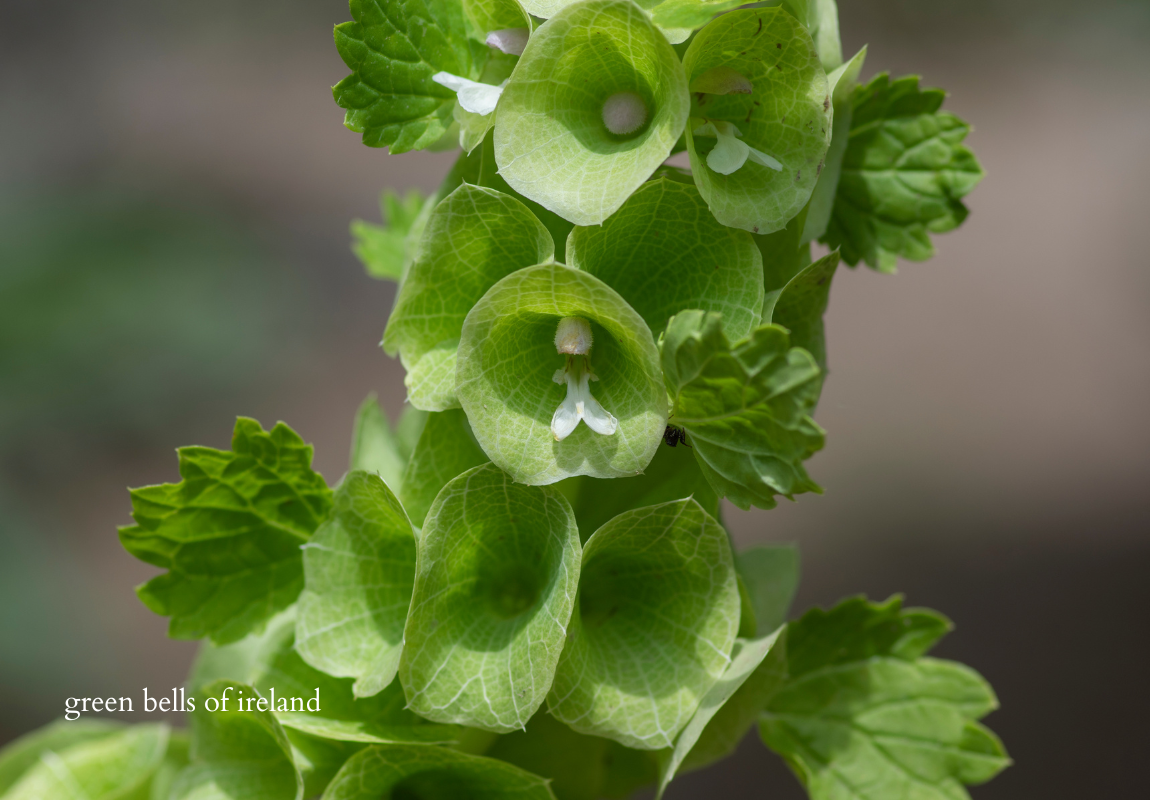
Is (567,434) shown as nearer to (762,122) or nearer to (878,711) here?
(762,122)

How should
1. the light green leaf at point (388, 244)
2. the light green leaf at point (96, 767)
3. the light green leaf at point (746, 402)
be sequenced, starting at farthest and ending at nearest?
1. the light green leaf at point (388, 244)
2. the light green leaf at point (96, 767)
3. the light green leaf at point (746, 402)

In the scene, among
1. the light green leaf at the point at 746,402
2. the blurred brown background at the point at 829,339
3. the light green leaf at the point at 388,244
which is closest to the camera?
the light green leaf at the point at 746,402

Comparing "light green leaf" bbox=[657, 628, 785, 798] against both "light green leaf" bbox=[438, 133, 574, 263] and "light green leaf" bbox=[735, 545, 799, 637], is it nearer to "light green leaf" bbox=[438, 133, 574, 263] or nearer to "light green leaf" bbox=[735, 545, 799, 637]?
"light green leaf" bbox=[735, 545, 799, 637]

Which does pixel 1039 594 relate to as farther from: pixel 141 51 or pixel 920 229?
pixel 141 51

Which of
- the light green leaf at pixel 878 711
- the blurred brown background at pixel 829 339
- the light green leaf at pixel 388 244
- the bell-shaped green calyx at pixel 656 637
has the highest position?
the blurred brown background at pixel 829 339

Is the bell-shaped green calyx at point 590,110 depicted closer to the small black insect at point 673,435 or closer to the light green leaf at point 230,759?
the small black insect at point 673,435

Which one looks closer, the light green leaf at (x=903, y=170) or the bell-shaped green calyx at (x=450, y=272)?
the bell-shaped green calyx at (x=450, y=272)

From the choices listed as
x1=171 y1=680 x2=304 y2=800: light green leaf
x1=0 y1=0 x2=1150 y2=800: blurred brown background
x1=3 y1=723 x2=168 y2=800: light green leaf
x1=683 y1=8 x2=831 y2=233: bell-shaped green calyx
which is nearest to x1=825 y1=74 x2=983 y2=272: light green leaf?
x1=683 y1=8 x2=831 y2=233: bell-shaped green calyx

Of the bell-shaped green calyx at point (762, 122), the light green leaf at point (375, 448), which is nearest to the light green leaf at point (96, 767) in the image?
the light green leaf at point (375, 448)
